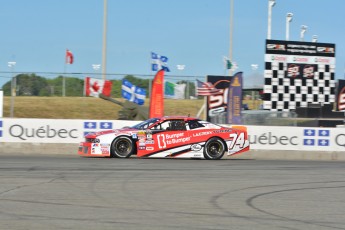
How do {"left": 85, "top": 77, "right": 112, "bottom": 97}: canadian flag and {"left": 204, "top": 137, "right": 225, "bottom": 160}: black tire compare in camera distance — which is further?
{"left": 85, "top": 77, "right": 112, "bottom": 97}: canadian flag

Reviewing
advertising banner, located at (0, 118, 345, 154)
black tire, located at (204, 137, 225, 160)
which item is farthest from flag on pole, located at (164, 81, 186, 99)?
black tire, located at (204, 137, 225, 160)

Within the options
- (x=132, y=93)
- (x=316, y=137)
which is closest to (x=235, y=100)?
(x=316, y=137)

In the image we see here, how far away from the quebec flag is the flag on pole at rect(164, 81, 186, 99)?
4.55ft

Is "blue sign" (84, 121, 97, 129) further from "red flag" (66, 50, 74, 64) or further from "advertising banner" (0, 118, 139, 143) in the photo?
"red flag" (66, 50, 74, 64)

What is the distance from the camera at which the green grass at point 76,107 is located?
25.3m

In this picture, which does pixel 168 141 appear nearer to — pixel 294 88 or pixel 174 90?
pixel 174 90

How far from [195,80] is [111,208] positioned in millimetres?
17289

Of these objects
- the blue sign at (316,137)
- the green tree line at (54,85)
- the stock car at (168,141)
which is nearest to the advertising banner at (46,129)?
the stock car at (168,141)

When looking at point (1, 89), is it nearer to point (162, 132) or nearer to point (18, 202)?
point (162, 132)

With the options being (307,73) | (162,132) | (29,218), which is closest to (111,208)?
(29,218)

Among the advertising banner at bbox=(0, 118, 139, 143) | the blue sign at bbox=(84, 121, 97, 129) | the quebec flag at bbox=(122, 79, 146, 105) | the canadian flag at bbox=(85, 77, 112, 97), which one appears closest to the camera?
the advertising banner at bbox=(0, 118, 139, 143)

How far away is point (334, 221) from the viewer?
7137mm

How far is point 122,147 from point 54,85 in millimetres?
10014

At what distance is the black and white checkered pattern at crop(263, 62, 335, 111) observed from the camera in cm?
2642
